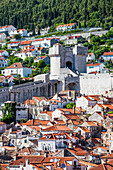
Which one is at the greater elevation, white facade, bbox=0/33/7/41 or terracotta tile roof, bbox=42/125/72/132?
white facade, bbox=0/33/7/41

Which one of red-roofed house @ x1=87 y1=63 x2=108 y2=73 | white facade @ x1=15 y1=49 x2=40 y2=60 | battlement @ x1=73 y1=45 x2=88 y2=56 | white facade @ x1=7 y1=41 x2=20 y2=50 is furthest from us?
white facade @ x1=7 y1=41 x2=20 y2=50

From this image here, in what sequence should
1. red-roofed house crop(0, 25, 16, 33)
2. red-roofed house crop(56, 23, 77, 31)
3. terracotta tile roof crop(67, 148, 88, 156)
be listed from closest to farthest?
1. terracotta tile roof crop(67, 148, 88, 156)
2. red-roofed house crop(56, 23, 77, 31)
3. red-roofed house crop(0, 25, 16, 33)

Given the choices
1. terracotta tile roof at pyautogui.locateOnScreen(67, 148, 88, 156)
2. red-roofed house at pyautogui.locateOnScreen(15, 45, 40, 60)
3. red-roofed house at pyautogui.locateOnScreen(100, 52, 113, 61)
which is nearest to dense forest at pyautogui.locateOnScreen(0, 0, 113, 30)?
red-roofed house at pyautogui.locateOnScreen(100, 52, 113, 61)

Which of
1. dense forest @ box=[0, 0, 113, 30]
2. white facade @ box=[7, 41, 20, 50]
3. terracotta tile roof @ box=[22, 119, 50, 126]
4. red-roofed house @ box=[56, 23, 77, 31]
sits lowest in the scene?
terracotta tile roof @ box=[22, 119, 50, 126]

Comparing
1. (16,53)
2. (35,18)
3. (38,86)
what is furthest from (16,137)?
(35,18)

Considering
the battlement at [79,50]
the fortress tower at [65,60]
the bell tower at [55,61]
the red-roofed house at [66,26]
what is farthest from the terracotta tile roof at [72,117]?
the red-roofed house at [66,26]

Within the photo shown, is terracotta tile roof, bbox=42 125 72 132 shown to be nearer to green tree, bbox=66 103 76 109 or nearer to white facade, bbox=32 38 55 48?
green tree, bbox=66 103 76 109

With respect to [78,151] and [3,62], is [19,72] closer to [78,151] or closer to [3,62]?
[3,62]

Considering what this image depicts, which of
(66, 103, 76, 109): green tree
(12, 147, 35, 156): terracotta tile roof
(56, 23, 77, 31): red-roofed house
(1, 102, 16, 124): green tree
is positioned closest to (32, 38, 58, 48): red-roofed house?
(56, 23, 77, 31): red-roofed house

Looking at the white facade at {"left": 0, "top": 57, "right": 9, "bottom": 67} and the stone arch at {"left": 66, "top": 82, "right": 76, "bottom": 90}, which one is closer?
the stone arch at {"left": 66, "top": 82, "right": 76, "bottom": 90}
